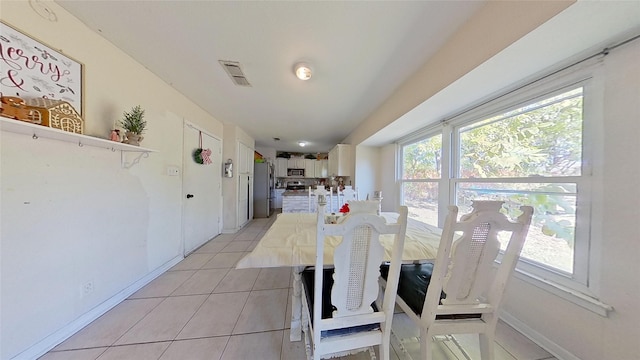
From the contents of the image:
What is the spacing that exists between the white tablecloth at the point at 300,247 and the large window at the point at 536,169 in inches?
29.7

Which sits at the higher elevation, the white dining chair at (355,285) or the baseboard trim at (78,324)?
the white dining chair at (355,285)

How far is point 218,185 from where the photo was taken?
3.80m

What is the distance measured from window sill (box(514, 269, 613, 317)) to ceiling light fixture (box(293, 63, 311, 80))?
2595 millimetres

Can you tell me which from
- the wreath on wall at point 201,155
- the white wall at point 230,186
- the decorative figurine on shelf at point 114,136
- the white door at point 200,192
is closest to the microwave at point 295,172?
the white wall at point 230,186

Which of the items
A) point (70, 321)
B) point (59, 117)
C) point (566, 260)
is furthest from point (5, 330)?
A: point (566, 260)

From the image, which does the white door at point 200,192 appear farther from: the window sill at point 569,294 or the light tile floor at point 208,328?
the window sill at point 569,294

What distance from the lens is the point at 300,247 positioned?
48.6 inches

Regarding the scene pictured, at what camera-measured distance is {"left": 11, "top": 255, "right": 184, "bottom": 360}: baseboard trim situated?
120cm

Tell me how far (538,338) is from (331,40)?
9.12 ft

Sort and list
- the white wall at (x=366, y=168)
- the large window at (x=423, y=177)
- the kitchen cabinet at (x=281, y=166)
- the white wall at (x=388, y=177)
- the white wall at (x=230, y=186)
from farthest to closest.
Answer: the kitchen cabinet at (x=281, y=166) < the white wall at (x=366, y=168) < the white wall at (x=230, y=186) < the white wall at (x=388, y=177) < the large window at (x=423, y=177)

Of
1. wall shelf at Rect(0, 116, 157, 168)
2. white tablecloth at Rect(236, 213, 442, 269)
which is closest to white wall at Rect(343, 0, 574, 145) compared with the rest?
white tablecloth at Rect(236, 213, 442, 269)

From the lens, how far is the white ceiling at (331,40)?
1.08 meters

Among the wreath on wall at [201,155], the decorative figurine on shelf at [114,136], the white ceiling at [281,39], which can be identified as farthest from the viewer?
the wreath on wall at [201,155]

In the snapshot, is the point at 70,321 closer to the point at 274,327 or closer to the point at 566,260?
the point at 274,327
